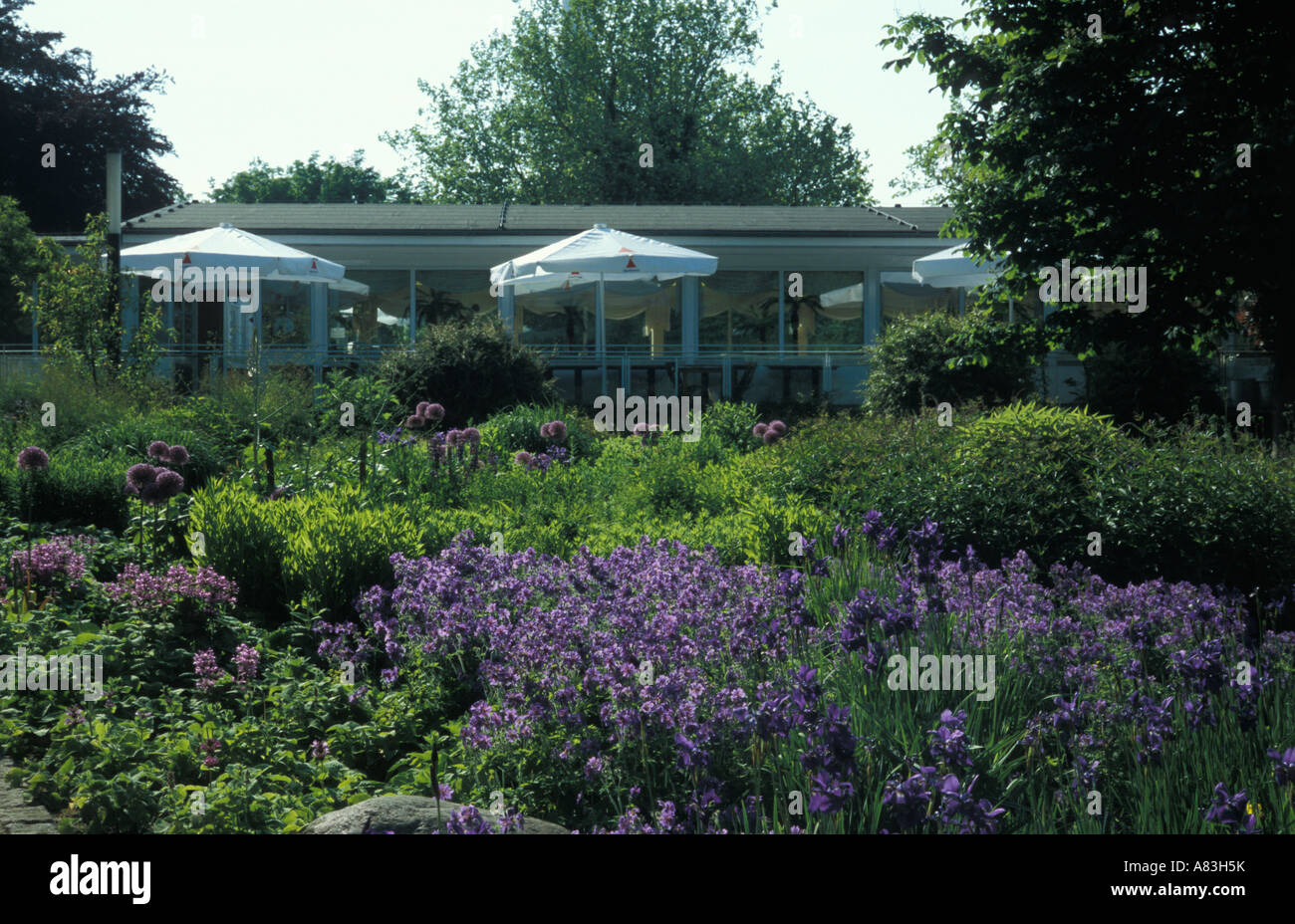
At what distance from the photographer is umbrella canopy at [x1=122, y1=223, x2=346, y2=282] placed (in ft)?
51.1

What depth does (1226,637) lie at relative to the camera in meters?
4.23

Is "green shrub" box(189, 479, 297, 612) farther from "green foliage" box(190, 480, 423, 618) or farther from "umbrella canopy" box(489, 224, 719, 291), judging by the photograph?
"umbrella canopy" box(489, 224, 719, 291)

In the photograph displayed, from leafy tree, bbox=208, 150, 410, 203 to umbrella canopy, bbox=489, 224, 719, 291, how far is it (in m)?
43.1

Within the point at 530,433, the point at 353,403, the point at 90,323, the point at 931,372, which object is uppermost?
the point at 90,323

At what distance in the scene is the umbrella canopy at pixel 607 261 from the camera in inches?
632

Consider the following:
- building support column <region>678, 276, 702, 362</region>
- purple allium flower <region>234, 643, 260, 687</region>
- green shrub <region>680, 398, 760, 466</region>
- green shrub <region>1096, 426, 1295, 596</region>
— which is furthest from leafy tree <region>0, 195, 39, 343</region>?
green shrub <region>1096, 426, 1295, 596</region>

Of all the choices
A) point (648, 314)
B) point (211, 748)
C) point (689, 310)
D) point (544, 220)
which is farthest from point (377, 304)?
point (211, 748)

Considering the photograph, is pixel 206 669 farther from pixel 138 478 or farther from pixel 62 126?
pixel 62 126

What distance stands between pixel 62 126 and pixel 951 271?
23.7 metres

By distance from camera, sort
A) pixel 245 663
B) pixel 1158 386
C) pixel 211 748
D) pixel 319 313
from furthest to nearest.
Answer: pixel 319 313
pixel 1158 386
pixel 245 663
pixel 211 748

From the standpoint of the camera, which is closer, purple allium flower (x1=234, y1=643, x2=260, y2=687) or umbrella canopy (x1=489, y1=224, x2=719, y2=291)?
purple allium flower (x1=234, y1=643, x2=260, y2=687)

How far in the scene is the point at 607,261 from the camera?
1602 cm

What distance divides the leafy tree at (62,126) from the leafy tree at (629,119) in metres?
11.1
